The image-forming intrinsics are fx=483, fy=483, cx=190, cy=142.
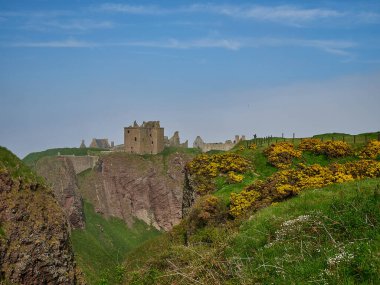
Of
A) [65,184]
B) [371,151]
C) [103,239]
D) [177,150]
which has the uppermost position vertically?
[177,150]

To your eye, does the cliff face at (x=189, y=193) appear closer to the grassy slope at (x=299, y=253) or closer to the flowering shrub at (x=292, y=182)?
the flowering shrub at (x=292, y=182)

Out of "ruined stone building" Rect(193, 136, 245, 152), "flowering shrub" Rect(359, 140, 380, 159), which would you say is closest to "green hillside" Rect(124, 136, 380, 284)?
"flowering shrub" Rect(359, 140, 380, 159)

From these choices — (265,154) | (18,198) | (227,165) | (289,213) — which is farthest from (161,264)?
(18,198)

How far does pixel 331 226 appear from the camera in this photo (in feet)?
→ 44.8

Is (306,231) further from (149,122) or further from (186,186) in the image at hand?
(149,122)

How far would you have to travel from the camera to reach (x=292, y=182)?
31844 millimetres

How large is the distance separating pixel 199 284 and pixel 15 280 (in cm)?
3286

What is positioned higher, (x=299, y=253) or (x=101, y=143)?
(x=101, y=143)

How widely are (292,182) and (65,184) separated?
86.1 metres

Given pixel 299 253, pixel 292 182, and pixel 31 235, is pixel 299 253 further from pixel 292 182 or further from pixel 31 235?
pixel 31 235

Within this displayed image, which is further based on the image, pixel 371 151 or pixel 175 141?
pixel 175 141

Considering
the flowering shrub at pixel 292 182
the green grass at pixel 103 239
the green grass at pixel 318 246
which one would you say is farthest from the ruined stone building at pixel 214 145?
the green grass at pixel 318 246

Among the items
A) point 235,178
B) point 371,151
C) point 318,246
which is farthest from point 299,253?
point 371,151

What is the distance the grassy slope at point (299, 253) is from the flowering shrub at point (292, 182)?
11.7 m
